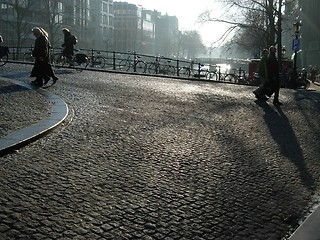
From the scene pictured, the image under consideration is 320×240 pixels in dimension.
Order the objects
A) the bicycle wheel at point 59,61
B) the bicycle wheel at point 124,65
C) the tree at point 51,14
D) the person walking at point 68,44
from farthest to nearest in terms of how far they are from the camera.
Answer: the tree at point 51,14
the bicycle wheel at point 124,65
the bicycle wheel at point 59,61
the person walking at point 68,44

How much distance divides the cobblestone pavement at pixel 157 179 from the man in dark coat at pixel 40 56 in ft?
12.4

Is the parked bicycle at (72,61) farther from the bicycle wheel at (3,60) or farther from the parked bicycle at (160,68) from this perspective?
the parked bicycle at (160,68)

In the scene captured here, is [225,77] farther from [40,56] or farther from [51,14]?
[51,14]

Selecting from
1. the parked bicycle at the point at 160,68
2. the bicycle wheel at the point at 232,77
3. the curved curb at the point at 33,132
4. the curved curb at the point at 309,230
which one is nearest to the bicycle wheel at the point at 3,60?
the parked bicycle at the point at 160,68

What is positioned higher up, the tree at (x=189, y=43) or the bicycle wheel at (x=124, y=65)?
the tree at (x=189, y=43)

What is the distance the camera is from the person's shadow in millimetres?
5436

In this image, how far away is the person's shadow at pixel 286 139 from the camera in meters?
5.44

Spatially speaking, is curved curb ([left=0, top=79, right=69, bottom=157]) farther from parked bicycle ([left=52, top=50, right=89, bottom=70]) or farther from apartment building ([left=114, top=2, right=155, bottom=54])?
apartment building ([left=114, top=2, right=155, bottom=54])

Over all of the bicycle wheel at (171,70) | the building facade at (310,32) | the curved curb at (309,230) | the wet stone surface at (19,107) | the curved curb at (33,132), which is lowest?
the curved curb at (309,230)

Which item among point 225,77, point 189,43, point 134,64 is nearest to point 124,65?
point 134,64

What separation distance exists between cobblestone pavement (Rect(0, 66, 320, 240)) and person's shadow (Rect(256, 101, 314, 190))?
0.09ft

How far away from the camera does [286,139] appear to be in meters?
7.72

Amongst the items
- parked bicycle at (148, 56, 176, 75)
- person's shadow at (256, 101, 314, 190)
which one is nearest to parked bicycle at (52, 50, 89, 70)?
parked bicycle at (148, 56, 176, 75)

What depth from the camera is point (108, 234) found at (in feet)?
10.6
